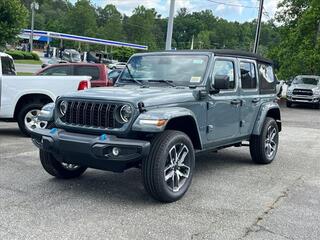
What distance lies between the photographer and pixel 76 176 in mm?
6590

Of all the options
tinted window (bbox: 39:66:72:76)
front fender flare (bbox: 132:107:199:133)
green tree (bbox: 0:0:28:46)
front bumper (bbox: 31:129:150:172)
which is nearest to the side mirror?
front fender flare (bbox: 132:107:199:133)

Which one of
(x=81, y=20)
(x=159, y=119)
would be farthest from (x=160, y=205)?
(x=81, y=20)

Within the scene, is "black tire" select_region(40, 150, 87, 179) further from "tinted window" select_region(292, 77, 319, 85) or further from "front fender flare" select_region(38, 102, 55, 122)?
"tinted window" select_region(292, 77, 319, 85)

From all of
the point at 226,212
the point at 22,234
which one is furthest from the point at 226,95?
the point at 22,234

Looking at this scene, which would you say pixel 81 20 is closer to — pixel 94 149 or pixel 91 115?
pixel 91 115

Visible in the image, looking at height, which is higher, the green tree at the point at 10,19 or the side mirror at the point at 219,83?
the green tree at the point at 10,19

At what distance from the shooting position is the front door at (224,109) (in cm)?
643

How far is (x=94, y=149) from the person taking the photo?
5.13 m

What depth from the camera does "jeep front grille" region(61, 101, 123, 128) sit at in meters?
5.38

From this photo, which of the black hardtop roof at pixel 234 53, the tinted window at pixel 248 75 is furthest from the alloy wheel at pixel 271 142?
the black hardtop roof at pixel 234 53

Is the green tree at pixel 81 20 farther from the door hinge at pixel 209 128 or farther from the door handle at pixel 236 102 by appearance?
the door hinge at pixel 209 128

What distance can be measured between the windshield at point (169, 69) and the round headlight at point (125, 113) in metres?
1.32

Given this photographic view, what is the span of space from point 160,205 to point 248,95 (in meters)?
2.82

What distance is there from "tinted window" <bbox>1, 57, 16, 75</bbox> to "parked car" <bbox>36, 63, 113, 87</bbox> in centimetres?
350
